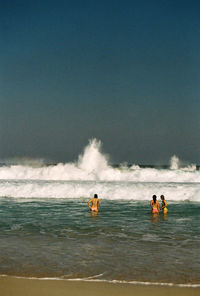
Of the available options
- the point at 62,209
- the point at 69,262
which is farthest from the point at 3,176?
the point at 69,262

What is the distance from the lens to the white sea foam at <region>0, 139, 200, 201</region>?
21.9 m

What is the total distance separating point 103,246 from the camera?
324 inches

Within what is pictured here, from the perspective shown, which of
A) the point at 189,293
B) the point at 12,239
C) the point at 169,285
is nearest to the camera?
the point at 189,293

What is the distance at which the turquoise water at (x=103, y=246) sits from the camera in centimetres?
610

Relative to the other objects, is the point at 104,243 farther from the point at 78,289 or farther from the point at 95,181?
→ the point at 95,181

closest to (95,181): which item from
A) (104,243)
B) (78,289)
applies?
(104,243)

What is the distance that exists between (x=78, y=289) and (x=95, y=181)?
26182 millimetres

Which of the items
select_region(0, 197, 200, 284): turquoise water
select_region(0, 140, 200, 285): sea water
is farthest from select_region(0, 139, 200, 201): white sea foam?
select_region(0, 197, 200, 284): turquoise water

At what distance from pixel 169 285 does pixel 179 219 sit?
7.78 meters

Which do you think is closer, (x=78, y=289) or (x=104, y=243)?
(x=78, y=289)

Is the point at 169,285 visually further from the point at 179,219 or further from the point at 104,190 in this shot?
the point at 104,190

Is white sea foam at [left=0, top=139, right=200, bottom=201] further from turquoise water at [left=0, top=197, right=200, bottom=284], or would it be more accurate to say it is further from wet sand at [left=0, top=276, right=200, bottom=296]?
wet sand at [left=0, top=276, right=200, bottom=296]

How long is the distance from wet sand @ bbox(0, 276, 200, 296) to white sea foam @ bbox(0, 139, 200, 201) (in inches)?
624

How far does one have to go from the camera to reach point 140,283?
217 inches
